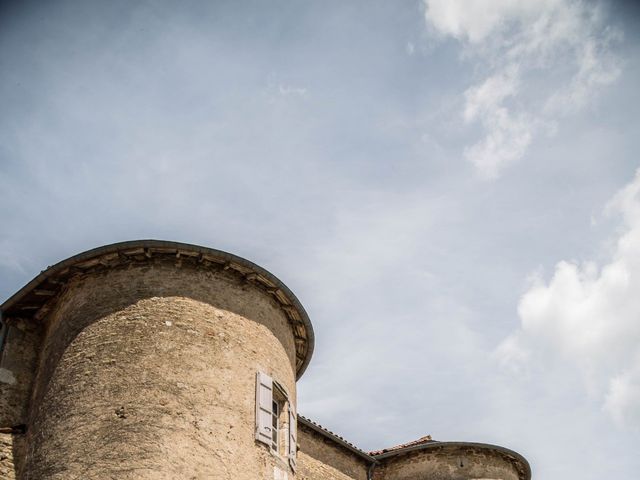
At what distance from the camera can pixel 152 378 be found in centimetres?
1056

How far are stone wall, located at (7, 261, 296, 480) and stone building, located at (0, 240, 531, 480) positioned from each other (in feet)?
0.07

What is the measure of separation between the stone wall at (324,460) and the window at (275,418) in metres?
2.65

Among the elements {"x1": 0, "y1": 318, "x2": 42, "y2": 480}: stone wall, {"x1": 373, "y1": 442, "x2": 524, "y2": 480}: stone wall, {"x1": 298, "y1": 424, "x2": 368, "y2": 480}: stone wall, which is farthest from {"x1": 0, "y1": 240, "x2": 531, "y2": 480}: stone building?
{"x1": 373, "y1": 442, "x2": 524, "y2": 480}: stone wall

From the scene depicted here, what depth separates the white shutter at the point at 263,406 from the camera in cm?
1126

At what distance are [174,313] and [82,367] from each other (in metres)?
1.69

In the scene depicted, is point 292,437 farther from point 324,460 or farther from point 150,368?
point 324,460

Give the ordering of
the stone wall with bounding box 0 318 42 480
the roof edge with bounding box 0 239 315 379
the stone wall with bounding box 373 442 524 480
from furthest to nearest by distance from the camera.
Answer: the stone wall with bounding box 373 442 524 480 → the roof edge with bounding box 0 239 315 379 → the stone wall with bounding box 0 318 42 480

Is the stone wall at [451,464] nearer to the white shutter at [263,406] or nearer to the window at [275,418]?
the window at [275,418]

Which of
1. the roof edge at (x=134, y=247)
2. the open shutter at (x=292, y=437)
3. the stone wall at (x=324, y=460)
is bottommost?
the open shutter at (x=292, y=437)

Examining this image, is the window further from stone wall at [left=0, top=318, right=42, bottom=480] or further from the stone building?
stone wall at [left=0, top=318, right=42, bottom=480]

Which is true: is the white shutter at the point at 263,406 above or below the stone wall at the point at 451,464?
below

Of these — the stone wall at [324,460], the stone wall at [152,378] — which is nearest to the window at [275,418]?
the stone wall at [152,378]

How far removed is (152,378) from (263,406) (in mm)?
2016

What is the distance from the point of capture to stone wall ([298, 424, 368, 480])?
15109 mm
